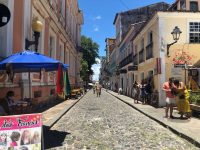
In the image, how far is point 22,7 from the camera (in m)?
13.3

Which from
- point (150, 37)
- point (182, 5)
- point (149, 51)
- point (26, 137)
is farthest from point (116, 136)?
point (182, 5)

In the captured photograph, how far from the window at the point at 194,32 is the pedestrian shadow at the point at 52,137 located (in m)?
11.6

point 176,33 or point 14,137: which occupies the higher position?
point 176,33

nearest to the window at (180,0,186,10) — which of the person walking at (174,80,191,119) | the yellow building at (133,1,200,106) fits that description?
the yellow building at (133,1,200,106)

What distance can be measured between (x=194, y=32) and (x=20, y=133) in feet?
50.4

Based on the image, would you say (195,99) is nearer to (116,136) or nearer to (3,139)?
(116,136)

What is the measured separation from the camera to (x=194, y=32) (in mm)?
19625

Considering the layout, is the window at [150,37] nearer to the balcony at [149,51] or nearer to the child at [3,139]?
the balcony at [149,51]

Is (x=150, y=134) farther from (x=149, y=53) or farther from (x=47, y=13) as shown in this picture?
(x=149, y=53)

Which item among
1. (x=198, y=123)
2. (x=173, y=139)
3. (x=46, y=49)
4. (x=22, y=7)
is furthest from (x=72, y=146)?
(x=46, y=49)

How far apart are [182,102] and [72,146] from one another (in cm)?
608

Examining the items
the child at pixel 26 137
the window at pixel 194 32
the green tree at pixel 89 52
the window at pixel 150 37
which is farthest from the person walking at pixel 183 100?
the green tree at pixel 89 52

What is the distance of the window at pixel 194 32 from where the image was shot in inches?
773

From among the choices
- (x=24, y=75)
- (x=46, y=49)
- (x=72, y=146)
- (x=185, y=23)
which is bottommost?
(x=72, y=146)
